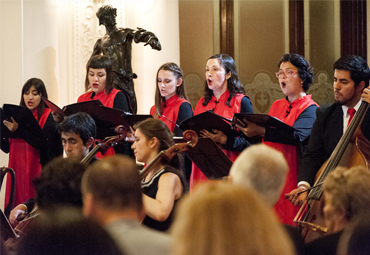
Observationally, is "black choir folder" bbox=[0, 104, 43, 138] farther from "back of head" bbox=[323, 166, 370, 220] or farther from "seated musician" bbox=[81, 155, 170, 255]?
"back of head" bbox=[323, 166, 370, 220]

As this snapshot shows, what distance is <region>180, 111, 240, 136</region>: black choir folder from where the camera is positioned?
3.15 m

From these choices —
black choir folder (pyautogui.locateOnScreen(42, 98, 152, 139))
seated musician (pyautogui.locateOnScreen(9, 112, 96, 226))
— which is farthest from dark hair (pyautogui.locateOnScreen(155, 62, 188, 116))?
seated musician (pyautogui.locateOnScreen(9, 112, 96, 226))

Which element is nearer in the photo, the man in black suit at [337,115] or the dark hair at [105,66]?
the man in black suit at [337,115]

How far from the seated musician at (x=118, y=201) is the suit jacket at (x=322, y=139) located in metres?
1.55

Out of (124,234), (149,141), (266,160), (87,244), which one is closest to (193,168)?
(149,141)

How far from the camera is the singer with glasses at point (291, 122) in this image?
3.20 meters

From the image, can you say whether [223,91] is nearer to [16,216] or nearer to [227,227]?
[16,216]

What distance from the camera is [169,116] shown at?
3994mm

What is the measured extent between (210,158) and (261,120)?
1.73ft

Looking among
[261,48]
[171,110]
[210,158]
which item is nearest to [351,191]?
[210,158]

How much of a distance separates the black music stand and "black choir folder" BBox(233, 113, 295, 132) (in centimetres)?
45

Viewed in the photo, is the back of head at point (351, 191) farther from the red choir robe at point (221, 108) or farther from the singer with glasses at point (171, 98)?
the singer with glasses at point (171, 98)

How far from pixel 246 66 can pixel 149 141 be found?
3.83 metres

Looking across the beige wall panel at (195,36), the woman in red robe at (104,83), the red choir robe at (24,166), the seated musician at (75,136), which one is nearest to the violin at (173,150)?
the seated musician at (75,136)
